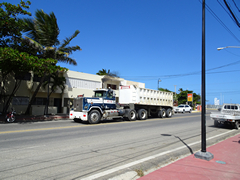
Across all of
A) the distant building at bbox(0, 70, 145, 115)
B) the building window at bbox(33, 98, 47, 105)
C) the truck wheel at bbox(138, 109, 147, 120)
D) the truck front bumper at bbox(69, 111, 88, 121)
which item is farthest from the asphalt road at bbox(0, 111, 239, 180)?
the building window at bbox(33, 98, 47, 105)

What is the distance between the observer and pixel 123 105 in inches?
734

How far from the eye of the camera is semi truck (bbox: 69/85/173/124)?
15027mm

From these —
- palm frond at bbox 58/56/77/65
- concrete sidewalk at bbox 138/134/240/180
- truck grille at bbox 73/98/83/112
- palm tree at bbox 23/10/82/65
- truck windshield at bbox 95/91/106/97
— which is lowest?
concrete sidewalk at bbox 138/134/240/180

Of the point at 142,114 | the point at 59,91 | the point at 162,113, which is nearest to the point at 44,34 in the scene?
the point at 59,91

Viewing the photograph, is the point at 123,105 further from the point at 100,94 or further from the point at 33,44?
the point at 33,44

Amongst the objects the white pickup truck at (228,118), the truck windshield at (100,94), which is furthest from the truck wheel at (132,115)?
Answer: the white pickup truck at (228,118)

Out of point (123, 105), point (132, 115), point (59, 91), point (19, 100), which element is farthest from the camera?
point (59, 91)

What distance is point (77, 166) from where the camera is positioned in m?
5.08

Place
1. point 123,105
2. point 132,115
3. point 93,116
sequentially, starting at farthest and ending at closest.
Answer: point 123,105 < point 132,115 < point 93,116

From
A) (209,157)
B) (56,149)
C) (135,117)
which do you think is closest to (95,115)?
(135,117)

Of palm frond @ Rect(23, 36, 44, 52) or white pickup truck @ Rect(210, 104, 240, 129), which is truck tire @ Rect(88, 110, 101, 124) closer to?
white pickup truck @ Rect(210, 104, 240, 129)

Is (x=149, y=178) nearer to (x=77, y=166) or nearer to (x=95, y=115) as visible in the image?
(x=77, y=166)

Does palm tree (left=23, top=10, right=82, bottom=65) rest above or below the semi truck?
above

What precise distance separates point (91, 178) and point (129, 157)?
196 cm
